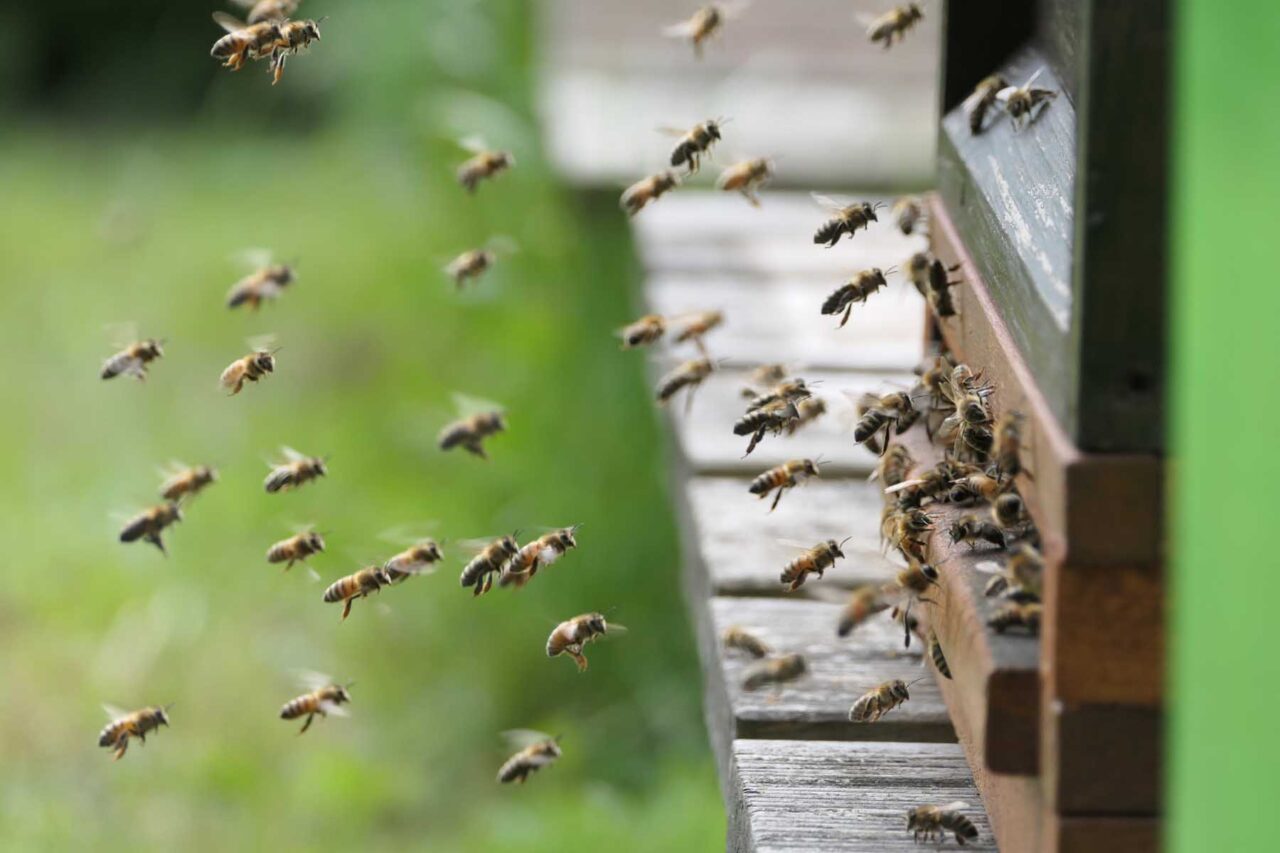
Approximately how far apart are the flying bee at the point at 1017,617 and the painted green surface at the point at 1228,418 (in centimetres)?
24

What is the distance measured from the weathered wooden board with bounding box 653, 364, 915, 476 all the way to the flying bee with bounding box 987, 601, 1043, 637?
131 centimetres

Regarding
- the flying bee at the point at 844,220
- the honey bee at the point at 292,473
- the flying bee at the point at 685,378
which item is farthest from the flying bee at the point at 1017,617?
the flying bee at the point at 685,378

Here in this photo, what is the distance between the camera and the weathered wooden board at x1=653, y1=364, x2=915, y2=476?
3.01 m

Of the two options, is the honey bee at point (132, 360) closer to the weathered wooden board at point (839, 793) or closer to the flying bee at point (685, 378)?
the flying bee at point (685, 378)

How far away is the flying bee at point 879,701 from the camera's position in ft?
6.48

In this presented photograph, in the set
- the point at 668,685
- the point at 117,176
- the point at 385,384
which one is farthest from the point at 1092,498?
the point at 117,176

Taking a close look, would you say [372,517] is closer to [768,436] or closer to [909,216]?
[768,436]

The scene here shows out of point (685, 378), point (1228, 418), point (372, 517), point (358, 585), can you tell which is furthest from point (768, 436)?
point (372, 517)

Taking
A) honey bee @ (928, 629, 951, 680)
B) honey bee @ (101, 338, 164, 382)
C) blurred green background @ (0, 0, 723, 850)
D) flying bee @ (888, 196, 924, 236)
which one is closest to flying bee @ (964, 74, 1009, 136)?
flying bee @ (888, 196, 924, 236)

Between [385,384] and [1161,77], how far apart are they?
6127 mm

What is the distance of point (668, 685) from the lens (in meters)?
4.82

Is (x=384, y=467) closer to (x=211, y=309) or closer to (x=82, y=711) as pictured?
(x=82, y=711)

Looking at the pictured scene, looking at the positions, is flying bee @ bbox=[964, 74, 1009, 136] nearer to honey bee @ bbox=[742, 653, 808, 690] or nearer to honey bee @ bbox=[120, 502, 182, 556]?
honey bee @ bbox=[742, 653, 808, 690]

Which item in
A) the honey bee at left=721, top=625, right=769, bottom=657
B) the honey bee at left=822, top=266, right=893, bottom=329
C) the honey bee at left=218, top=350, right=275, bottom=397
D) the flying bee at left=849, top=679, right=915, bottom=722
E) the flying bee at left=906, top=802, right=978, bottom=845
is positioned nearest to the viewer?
the flying bee at left=906, top=802, right=978, bottom=845
